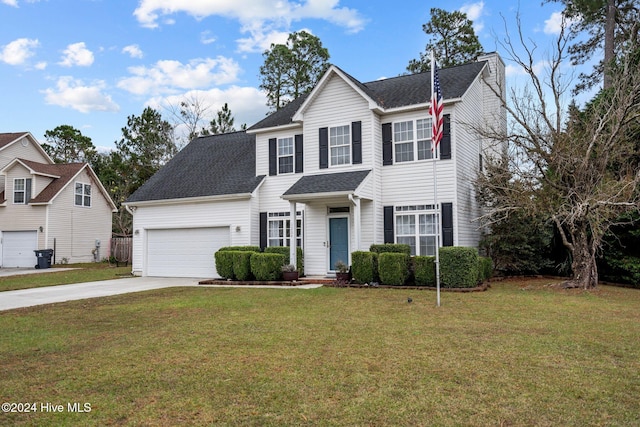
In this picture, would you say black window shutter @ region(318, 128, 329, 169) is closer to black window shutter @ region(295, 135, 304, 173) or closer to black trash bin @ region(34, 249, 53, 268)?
black window shutter @ region(295, 135, 304, 173)

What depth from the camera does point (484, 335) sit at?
650 centimetres

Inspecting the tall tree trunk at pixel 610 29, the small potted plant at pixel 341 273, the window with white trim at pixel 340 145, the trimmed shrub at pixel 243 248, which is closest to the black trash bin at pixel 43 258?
the trimmed shrub at pixel 243 248

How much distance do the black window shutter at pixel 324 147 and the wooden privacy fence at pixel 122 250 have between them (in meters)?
16.4

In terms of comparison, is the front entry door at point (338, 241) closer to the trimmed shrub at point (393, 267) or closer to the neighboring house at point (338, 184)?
the neighboring house at point (338, 184)

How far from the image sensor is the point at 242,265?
14.7m

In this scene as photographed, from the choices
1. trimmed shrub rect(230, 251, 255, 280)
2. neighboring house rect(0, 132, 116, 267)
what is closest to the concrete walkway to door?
trimmed shrub rect(230, 251, 255, 280)

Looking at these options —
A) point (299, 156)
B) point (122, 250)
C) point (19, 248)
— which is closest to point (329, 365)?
point (299, 156)

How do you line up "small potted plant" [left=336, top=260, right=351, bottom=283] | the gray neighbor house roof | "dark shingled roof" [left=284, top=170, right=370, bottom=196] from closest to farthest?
"small potted plant" [left=336, top=260, right=351, bottom=283] → "dark shingled roof" [left=284, top=170, right=370, bottom=196] → the gray neighbor house roof

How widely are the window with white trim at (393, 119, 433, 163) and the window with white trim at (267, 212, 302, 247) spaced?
4.12m

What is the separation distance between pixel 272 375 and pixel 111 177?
3499cm

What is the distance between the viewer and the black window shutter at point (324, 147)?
15539mm

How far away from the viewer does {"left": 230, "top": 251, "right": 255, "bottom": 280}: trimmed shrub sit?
14719mm

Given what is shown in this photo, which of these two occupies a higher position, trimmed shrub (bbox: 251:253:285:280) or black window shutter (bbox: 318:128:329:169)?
black window shutter (bbox: 318:128:329:169)

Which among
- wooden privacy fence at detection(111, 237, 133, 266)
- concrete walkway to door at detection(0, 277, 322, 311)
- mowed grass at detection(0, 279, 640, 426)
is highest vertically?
wooden privacy fence at detection(111, 237, 133, 266)
